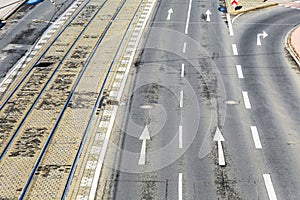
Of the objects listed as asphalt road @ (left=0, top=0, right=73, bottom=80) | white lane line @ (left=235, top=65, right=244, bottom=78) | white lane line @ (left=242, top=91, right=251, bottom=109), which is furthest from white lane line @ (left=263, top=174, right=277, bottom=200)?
asphalt road @ (left=0, top=0, right=73, bottom=80)

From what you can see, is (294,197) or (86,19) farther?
(86,19)

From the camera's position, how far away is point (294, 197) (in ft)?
75.7

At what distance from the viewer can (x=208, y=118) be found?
30.2 meters

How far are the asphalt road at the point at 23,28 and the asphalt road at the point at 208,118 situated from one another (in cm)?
1121

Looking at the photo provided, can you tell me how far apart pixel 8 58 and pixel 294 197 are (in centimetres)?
2739

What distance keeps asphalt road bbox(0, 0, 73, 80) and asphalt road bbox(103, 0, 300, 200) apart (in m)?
11.2

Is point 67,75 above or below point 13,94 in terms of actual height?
above

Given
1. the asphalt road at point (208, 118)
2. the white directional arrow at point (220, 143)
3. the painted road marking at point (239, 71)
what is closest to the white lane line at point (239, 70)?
the painted road marking at point (239, 71)

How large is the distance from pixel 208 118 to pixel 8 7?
105ft

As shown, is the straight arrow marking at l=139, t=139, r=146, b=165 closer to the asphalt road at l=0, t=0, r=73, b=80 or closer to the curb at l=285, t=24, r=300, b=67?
the asphalt road at l=0, t=0, r=73, b=80

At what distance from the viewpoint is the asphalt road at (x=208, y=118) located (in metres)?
24.2

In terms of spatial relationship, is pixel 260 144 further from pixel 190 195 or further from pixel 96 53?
pixel 96 53

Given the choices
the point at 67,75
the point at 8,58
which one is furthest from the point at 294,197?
the point at 8,58

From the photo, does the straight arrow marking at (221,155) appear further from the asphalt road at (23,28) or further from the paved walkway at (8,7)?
the paved walkway at (8,7)
